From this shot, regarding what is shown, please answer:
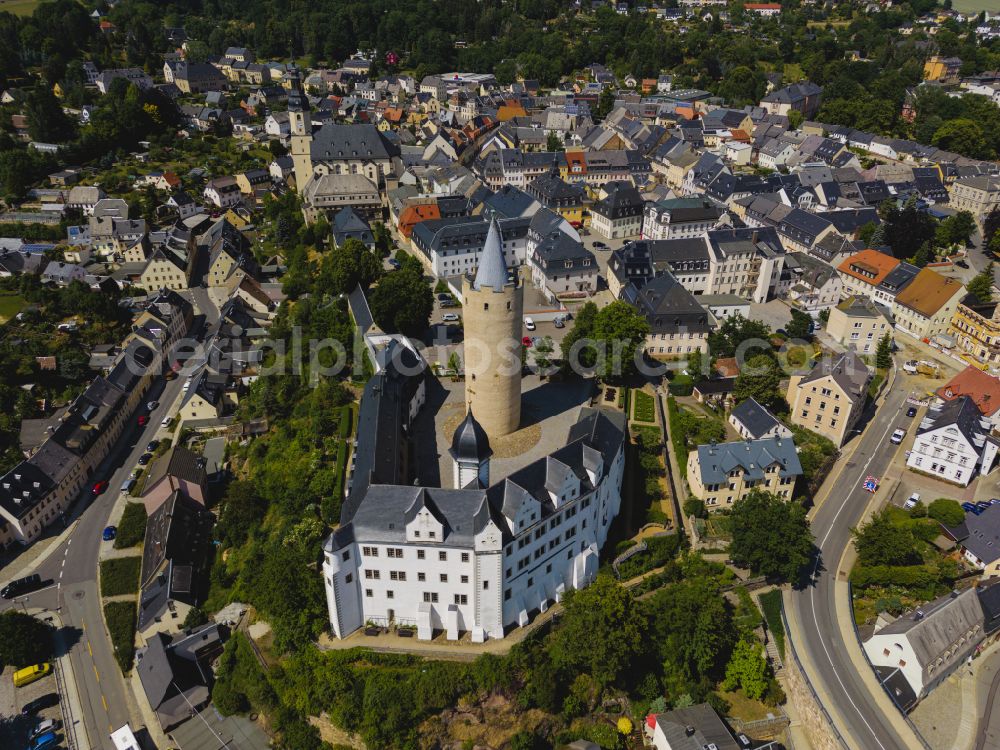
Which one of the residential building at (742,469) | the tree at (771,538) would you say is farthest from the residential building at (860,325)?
the tree at (771,538)

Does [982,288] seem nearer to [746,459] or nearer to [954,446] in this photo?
[954,446]

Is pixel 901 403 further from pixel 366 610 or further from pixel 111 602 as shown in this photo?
pixel 111 602

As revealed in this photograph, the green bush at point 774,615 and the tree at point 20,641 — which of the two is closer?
the green bush at point 774,615

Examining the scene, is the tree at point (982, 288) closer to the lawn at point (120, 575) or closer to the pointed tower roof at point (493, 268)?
the pointed tower roof at point (493, 268)

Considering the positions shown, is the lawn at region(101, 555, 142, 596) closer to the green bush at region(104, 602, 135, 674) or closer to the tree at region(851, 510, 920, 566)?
the green bush at region(104, 602, 135, 674)

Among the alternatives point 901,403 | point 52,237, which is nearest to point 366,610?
point 901,403

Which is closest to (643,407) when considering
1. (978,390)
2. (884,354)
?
(884,354)
